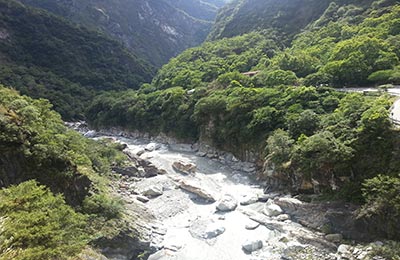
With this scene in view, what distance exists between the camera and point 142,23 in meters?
141

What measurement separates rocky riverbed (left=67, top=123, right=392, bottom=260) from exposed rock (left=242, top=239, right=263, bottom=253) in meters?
0.06

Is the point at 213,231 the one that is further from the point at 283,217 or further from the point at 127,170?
the point at 127,170

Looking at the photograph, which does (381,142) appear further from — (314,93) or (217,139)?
(217,139)

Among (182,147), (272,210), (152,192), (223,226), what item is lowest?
(182,147)

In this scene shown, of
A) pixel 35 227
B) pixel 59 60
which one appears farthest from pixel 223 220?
pixel 59 60

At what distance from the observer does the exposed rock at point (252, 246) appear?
19344 millimetres

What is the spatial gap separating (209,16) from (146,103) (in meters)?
144

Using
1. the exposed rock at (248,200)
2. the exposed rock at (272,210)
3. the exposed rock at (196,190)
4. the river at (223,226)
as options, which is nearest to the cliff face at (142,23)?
the river at (223,226)

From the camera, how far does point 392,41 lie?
38.7 meters

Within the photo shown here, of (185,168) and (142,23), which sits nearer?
(185,168)

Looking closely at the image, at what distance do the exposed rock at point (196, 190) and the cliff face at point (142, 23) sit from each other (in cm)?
10349

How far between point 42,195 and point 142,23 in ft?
451

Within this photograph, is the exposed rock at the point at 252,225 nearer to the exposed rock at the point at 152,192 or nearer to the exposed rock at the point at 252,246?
the exposed rock at the point at 252,246

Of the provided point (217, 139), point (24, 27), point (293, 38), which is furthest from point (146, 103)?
point (24, 27)
